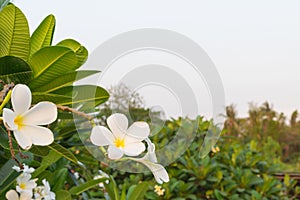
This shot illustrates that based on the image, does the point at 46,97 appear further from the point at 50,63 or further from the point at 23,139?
the point at 23,139

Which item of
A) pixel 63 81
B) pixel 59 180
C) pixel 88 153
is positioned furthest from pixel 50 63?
pixel 88 153

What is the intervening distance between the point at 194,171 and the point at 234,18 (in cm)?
195

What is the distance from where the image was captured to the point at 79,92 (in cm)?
53

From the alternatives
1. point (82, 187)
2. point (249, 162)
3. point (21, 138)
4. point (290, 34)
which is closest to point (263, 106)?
point (290, 34)

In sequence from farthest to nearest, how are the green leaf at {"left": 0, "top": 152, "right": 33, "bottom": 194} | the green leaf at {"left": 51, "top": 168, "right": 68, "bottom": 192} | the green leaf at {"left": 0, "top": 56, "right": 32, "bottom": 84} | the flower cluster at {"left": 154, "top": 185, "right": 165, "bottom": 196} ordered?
the flower cluster at {"left": 154, "top": 185, "right": 165, "bottom": 196}, the green leaf at {"left": 51, "top": 168, "right": 68, "bottom": 192}, the green leaf at {"left": 0, "top": 152, "right": 33, "bottom": 194}, the green leaf at {"left": 0, "top": 56, "right": 32, "bottom": 84}

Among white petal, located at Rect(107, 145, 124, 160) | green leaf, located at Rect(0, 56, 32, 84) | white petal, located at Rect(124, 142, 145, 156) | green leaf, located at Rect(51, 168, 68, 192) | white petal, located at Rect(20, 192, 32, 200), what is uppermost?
green leaf, located at Rect(0, 56, 32, 84)

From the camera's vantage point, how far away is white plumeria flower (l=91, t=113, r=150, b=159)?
13.5 inches

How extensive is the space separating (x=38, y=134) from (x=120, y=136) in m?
0.06

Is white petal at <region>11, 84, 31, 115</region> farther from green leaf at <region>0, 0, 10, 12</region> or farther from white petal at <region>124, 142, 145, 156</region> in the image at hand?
green leaf at <region>0, 0, 10, 12</region>

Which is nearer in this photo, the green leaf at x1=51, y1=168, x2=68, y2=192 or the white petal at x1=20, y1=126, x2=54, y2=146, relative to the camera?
the white petal at x1=20, y1=126, x2=54, y2=146

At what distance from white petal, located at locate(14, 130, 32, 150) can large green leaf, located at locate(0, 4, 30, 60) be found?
204mm

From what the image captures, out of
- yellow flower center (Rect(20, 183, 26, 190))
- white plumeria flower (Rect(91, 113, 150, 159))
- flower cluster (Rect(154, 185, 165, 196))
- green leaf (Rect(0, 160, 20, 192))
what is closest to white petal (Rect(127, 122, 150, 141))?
white plumeria flower (Rect(91, 113, 150, 159))

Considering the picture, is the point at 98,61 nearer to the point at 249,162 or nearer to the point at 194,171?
the point at 194,171

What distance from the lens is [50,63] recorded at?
1.74 ft
